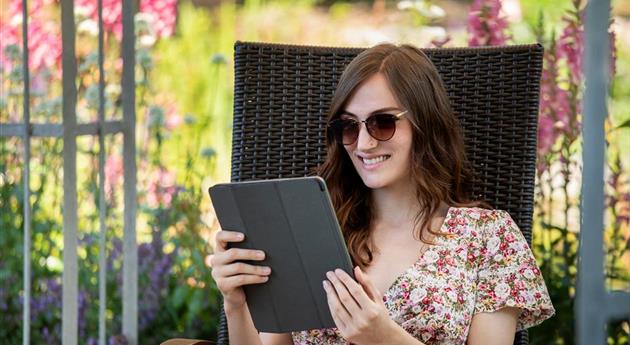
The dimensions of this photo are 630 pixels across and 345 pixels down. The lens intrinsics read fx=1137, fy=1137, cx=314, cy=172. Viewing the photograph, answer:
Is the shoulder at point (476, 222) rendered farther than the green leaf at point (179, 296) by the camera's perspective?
No

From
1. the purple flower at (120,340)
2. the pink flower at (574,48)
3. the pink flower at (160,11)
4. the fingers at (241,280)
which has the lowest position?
the purple flower at (120,340)

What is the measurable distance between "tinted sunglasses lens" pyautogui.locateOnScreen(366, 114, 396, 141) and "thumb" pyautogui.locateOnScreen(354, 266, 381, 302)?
34 centimetres

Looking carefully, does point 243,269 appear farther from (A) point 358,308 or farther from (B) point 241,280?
(A) point 358,308

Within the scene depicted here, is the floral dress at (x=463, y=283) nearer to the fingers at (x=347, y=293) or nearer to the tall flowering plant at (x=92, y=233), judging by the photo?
the fingers at (x=347, y=293)

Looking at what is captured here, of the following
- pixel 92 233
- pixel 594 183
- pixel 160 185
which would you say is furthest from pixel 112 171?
pixel 594 183

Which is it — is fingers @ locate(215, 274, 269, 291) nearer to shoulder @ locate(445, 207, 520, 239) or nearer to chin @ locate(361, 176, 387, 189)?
chin @ locate(361, 176, 387, 189)

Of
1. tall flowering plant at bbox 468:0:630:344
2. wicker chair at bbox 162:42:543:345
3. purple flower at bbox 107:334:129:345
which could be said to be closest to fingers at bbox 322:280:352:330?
wicker chair at bbox 162:42:543:345

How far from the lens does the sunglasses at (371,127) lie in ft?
7.58

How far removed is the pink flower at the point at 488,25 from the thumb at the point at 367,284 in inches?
61.2

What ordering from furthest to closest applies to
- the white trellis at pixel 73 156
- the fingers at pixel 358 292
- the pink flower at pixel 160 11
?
the pink flower at pixel 160 11 → the white trellis at pixel 73 156 → the fingers at pixel 358 292

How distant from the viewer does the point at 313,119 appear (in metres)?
2.88

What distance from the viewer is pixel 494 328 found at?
2.35 m

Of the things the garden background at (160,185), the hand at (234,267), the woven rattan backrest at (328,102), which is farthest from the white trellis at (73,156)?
the hand at (234,267)

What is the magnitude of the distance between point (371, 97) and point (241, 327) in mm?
549
